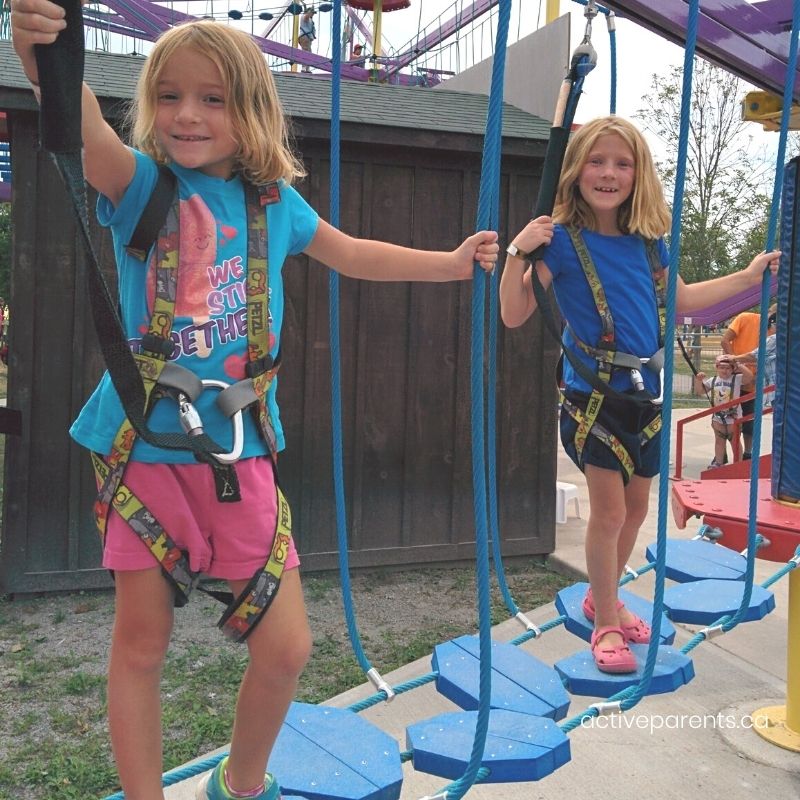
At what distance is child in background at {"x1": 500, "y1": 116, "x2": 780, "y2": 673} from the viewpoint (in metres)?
2.27

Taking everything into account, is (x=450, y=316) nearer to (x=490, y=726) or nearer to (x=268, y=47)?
(x=490, y=726)

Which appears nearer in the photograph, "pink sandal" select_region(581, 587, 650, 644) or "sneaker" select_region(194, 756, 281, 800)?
"sneaker" select_region(194, 756, 281, 800)

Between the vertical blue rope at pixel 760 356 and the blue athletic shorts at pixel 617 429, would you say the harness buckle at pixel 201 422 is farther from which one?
the vertical blue rope at pixel 760 356

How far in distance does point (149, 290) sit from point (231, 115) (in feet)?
1.04

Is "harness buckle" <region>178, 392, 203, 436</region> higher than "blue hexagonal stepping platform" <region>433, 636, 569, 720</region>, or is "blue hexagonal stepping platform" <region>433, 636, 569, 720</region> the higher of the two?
"harness buckle" <region>178, 392, 203, 436</region>

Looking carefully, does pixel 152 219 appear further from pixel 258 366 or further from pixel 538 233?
pixel 538 233

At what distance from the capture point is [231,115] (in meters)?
1.42

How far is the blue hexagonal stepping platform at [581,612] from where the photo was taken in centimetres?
235

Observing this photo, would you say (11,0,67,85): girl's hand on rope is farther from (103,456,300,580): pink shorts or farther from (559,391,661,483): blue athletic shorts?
(559,391,661,483): blue athletic shorts

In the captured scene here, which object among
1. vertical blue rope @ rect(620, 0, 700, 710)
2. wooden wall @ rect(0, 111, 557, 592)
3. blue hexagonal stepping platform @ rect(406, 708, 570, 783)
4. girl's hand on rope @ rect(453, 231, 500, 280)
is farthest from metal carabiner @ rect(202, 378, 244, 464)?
wooden wall @ rect(0, 111, 557, 592)

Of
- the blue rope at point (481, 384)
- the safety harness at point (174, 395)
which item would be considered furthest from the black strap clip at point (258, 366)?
the blue rope at point (481, 384)

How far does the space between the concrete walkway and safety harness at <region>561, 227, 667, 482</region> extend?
990mm

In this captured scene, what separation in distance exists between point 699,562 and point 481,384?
175 centimetres

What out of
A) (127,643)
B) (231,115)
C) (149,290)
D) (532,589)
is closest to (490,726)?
(127,643)
